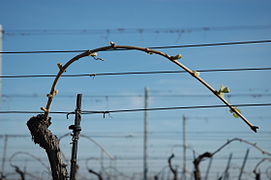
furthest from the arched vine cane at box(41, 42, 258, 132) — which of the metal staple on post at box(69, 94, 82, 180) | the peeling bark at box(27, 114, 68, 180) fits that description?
the metal staple on post at box(69, 94, 82, 180)

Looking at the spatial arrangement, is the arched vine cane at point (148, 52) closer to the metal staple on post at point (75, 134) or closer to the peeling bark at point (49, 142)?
the peeling bark at point (49, 142)

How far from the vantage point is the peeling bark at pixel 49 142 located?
12.3 feet

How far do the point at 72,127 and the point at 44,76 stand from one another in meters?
0.95

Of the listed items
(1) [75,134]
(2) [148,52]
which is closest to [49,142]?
(1) [75,134]

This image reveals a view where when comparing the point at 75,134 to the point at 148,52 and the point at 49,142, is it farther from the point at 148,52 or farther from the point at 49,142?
the point at 148,52

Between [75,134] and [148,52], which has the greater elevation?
[148,52]

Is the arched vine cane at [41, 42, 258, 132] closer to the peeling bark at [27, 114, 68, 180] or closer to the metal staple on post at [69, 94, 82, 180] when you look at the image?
the peeling bark at [27, 114, 68, 180]

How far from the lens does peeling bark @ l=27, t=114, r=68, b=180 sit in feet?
12.3

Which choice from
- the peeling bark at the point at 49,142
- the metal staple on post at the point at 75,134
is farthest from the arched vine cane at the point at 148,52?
the metal staple on post at the point at 75,134

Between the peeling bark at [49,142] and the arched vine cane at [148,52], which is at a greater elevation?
the arched vine cane at [148,52]

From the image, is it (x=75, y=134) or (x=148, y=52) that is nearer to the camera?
(x=148, y=52)

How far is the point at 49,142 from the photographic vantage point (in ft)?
12.5

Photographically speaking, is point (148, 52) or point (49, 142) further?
point (49, 142)

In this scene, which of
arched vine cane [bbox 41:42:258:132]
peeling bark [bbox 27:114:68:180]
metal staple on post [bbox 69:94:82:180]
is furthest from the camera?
peeling bark [bbox 27:114:68:180]
